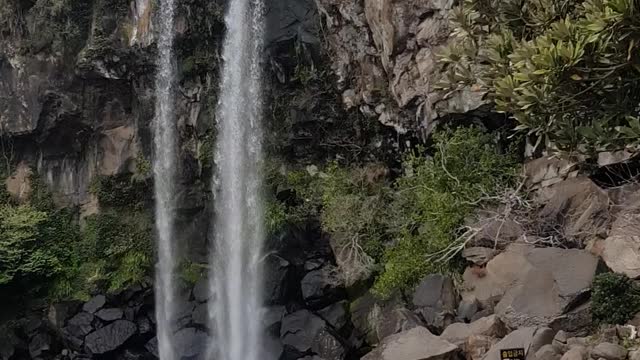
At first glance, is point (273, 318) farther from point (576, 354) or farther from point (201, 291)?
point (576, 354)

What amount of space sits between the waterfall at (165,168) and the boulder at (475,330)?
9209mm

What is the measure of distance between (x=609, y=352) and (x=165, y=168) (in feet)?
46.3

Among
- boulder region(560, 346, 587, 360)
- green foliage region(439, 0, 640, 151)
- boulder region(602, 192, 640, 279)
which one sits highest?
green foliage region(439, 0, 640, 151)

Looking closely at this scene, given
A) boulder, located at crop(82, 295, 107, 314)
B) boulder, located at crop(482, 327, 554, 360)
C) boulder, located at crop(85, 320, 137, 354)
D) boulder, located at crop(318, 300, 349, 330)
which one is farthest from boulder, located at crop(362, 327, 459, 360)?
boulder, located at crop(82, 295, 107, 314)

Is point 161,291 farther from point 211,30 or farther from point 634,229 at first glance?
point 634,229

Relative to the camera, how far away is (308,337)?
14.7 meters

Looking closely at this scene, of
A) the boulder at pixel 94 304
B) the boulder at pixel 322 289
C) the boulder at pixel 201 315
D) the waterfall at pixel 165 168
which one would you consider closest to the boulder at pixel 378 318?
the boulder at pixel 322 289

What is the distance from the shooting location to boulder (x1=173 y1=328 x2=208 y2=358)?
16500 millimetres

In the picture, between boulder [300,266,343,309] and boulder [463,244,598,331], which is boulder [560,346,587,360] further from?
boulder [300,266,343,309]

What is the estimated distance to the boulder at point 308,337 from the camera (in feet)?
46.3

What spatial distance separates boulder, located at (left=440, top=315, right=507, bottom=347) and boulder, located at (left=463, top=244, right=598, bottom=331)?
0.51 ft

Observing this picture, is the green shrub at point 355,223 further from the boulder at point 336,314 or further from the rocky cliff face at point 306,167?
Answer: the boulder at point 336,314

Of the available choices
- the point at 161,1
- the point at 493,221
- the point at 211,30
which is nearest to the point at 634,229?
the point at 493,221

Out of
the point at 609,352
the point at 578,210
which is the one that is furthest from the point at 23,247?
the point at 609,352
